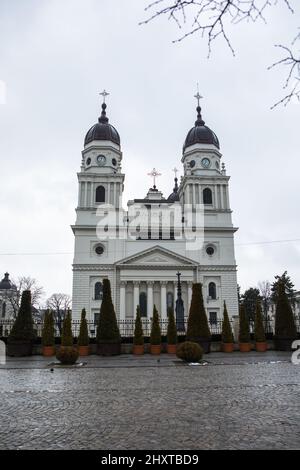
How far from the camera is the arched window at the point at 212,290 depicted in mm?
51125

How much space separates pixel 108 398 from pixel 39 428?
2.99 metres

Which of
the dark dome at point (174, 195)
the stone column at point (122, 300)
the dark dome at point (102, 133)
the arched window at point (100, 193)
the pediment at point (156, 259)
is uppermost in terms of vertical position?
the dark dome at point (102, 133)

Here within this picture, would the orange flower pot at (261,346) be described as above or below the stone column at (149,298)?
below

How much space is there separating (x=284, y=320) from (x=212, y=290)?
2581 cm

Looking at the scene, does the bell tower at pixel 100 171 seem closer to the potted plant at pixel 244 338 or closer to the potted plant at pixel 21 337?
the potted plant at pixel 21 337

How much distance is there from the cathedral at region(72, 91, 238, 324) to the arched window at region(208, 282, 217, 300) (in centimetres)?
13

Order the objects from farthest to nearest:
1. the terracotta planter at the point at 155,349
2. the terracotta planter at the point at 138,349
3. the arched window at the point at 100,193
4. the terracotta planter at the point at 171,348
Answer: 1. the arched window at the point at 100,193
2. the terracotta planter at the point at 171,348
3. the terracotta planter at the point at 155,349
4. the terracotta planter at the point at 138,349

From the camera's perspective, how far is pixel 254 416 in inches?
265

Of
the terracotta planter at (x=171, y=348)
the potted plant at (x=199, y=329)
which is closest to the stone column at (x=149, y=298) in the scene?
the terracotta planter at (x=171, y=348)

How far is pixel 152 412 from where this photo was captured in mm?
7152

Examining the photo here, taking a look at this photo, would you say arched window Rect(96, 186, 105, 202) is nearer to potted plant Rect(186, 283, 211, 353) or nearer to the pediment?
the pediment

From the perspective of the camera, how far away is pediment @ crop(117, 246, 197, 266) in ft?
164

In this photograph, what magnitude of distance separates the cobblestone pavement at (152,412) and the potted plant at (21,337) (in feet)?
36.5

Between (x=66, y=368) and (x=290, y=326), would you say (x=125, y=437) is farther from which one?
(x=290, y=326)
